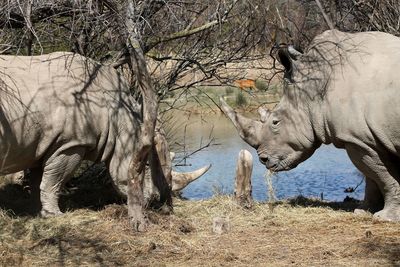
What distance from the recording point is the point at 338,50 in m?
8.17

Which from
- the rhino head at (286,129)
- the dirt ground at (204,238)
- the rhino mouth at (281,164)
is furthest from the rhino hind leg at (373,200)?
the rhino mouth at (281,164)

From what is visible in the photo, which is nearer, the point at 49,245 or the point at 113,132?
the point at 49,245

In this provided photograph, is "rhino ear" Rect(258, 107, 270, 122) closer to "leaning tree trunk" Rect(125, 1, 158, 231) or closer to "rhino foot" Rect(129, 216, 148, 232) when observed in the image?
"leaning tree trunk" Rect(125, 1, 158, 231)

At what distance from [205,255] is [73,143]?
2.32m

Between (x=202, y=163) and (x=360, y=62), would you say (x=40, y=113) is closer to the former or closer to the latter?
(x=360, y=62)

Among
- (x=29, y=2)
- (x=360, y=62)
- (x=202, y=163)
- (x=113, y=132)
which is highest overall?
(x=29, y=2)

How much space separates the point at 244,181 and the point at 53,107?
2.30 metres

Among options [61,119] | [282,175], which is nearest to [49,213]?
[61,119]

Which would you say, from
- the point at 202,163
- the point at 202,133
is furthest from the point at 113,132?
the point at 202,133

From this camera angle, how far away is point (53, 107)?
26.5 ft

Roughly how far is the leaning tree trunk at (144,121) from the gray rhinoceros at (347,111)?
5.99 ft

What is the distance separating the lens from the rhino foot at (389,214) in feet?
25.3

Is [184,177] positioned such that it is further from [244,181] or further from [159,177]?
[244,181]

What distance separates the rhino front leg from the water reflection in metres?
2.58
